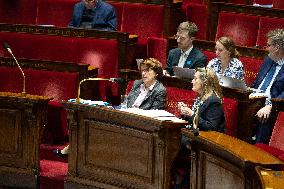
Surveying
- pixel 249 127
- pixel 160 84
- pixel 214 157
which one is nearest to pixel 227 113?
pixel 249 127

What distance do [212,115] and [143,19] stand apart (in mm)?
1173

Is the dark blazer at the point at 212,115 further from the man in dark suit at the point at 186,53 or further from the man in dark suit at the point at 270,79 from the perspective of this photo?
the man in dark suit at the point at 186,53

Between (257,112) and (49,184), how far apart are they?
72 cm

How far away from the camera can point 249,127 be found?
7.86ft

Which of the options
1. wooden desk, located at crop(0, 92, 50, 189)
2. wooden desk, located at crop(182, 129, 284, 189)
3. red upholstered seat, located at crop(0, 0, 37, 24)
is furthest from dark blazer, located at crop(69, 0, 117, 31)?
wooden desk, located at crop(182, 129, 284, 189)

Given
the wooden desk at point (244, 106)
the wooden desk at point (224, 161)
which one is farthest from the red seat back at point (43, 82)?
the wooden desk at point (224, 161)

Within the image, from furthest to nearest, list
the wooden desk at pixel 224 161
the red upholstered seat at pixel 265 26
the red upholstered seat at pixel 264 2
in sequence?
the red upholstered seat at pixel 264 2 → the red upholstered seat at pixel 265 26 → the wooden desk at pixel 224 161

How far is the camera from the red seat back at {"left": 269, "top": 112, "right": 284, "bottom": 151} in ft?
7.20

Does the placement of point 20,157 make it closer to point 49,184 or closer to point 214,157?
point 49,184

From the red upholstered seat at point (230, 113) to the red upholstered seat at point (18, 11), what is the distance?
55.8 inches

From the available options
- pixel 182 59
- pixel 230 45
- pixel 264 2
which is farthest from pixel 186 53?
pixel 264 2

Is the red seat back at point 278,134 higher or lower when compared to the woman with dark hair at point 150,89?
lower

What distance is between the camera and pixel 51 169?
251cm

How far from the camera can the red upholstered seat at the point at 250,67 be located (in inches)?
108
